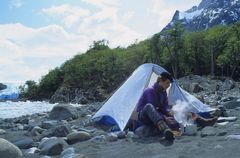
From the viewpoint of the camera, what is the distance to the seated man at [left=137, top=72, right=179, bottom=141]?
381 inches

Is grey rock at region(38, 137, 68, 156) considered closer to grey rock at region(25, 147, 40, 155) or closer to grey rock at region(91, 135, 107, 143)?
grey rock at region(25, 147, 40, 155)

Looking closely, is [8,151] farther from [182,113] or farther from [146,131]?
[182,113]

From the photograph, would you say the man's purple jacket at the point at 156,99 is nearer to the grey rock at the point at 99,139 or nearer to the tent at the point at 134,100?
the grey rock at the point at 99,139

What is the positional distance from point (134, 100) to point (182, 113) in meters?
1.37

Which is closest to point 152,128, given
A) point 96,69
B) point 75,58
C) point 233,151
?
point 233,151

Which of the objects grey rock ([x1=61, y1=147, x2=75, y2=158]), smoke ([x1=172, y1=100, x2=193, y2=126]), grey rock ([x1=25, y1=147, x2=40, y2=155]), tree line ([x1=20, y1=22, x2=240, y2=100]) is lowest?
grey rock ([x1=25, y1=147, x2=40, y2=155])

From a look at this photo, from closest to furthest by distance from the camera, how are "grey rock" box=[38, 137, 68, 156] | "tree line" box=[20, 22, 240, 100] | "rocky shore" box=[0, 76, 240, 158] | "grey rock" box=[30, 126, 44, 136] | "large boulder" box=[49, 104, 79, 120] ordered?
"rocky shore" box=[0, 76, 240, 158] → "grey rock" box=[38, 137, 68, 156] → "grey rock" box=[30, 126, 44, 136] → "large boulder" box=[49, 104, 79, 120] → "tree line" box=[20, 22, 240, 100]

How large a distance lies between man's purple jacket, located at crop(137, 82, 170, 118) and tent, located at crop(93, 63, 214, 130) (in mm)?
1222

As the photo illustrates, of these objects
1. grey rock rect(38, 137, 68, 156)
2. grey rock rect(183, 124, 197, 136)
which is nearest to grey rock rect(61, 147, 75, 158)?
grey rock rect(38, 137, 68, 156)

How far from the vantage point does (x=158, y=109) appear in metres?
10.6

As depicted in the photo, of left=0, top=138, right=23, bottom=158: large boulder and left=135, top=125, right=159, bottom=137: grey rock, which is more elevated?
left=135, top=125, right=159, bottom=137: grey rock

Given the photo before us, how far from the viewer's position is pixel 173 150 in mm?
8258

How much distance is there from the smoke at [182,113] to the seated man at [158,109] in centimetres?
94

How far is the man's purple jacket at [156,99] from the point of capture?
10.4m
